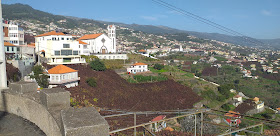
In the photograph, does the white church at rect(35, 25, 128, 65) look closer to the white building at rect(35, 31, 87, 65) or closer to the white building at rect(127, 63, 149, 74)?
the white building at rect(35, 31, 87, 65)

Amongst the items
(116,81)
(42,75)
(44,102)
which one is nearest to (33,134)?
(44,102)

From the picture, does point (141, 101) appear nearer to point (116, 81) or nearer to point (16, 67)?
point (116, 81)

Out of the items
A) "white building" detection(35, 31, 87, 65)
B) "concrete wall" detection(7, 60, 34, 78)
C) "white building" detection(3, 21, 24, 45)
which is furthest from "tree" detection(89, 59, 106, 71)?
"white building" detection(3, 21, 24, 45)

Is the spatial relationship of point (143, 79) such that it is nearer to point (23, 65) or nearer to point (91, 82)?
point (91, 82)

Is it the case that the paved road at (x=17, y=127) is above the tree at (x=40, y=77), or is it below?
above

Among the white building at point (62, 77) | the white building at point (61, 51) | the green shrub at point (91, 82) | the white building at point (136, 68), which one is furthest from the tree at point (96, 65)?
the white building at point (62, 77)

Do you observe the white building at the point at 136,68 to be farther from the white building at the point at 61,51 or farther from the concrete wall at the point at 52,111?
the concrete wall at the point at 52,111
